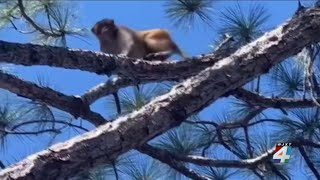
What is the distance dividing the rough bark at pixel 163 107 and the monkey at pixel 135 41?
3.06ft

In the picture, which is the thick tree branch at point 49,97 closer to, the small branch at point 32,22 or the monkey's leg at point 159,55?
the small branch at point 32,22

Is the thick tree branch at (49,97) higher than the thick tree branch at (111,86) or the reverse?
the reverse

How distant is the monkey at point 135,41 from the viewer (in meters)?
2.71

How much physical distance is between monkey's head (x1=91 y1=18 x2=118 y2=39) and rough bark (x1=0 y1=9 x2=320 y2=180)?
3.74 feet

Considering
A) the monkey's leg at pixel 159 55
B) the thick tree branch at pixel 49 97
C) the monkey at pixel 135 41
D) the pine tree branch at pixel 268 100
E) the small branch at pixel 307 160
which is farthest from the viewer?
the monkey at pixel 135 41

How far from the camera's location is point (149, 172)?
2121mm

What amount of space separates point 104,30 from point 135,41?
18 centimetres

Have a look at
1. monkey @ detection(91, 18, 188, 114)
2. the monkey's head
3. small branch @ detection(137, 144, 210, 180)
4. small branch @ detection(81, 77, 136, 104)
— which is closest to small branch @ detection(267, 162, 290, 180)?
small branch @ detection(137, 144, 210, 180)

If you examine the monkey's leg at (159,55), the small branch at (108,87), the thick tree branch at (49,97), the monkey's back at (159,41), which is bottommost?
the thick tree branch at (49,97)

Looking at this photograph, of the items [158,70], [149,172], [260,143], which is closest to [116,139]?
[158,70]

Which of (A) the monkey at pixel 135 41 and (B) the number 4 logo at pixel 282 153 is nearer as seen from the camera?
(B) the number 4 logo at pixel 282 153

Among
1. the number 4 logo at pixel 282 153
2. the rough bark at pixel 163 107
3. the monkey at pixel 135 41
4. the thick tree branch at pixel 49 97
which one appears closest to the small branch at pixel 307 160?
the number 4 logo at pixel 282 153

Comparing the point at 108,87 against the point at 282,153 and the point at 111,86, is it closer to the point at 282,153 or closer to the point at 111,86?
the point at 111,86

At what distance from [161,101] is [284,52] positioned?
391 millimetres
